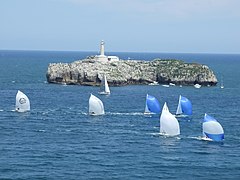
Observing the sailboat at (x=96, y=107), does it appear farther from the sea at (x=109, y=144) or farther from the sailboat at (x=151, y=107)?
the sailboat at (x=151, y=107)

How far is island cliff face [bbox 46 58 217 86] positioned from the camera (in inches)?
7082

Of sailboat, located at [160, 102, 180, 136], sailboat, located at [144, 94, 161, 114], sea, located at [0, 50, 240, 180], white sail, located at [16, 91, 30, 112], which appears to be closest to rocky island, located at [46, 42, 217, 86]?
sea, located at [0, 50, 240, 180]

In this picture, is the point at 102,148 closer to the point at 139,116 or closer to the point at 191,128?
the point at 191,128

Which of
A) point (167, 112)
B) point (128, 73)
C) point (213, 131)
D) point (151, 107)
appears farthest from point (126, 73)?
point (213, 131)

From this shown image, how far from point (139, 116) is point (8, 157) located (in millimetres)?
43270

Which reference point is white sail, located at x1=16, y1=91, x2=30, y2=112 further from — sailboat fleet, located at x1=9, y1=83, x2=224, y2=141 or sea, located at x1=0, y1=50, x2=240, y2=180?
sea, located at x1=0, y1=50, x2=240, y2=180

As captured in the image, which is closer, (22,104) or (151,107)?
(22,104)

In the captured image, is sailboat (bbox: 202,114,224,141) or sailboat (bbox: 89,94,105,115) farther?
sailboat (bbox: 89,94,105,115)

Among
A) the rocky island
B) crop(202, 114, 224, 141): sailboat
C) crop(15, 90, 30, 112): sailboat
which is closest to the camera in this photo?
crop(202, 114, 224, 141): sailboat

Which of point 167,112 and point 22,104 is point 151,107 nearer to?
point 167,112

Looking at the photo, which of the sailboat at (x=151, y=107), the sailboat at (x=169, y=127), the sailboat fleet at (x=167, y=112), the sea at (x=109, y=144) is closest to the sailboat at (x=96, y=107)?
the sailboat fleet at (x=167, y=112)

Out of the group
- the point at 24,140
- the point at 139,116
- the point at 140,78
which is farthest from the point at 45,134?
the point at 140,78

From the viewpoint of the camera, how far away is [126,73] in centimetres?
18712

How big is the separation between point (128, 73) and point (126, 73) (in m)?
0.67
